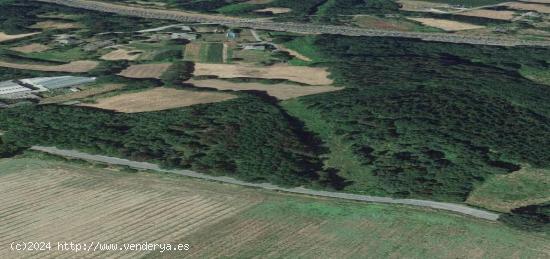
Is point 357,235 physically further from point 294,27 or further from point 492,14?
point 492,14

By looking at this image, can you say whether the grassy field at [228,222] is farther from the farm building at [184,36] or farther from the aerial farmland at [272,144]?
the farm building at [184,36]

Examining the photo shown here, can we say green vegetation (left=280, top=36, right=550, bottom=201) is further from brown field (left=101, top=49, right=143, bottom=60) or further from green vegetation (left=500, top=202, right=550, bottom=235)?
brown field (left=101, top=49, right=143, bottom=60)

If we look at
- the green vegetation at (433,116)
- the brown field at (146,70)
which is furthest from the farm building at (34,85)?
the green vegetation at (433,116)

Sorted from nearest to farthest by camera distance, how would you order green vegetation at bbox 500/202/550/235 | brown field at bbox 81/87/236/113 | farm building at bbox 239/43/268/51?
green vegetation at bbox 500/202/550/235 < brown field at bbox 81/87/236/113 < farm building at bbox 239/43/268/51

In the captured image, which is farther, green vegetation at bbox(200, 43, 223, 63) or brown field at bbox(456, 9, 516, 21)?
brown field at bbox(456, 9, 516, 21)

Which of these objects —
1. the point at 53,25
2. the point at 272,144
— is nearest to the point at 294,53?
the point at 53,25

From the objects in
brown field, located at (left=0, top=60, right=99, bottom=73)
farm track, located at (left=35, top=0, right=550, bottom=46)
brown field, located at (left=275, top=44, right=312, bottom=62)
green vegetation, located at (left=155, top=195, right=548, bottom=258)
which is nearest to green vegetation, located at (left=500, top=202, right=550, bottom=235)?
green vegetation, located at (left=155, top=195, right=548, bottom=258)

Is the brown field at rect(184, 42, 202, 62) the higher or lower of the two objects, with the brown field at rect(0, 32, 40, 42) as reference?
higher
